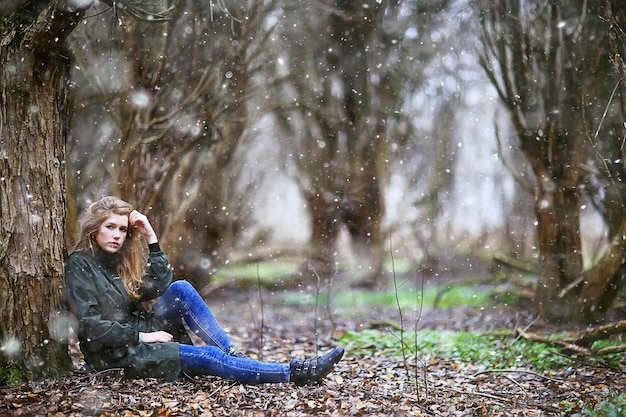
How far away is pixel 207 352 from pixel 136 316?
1.85 ft

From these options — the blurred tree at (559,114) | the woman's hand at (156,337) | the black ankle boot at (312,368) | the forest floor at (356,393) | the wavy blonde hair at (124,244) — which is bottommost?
the forest floor at (356,393)

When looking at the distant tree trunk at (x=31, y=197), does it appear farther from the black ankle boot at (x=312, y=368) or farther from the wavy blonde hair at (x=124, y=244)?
the black ankle boot at (x=312, y=368)

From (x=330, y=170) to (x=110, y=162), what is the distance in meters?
5.85

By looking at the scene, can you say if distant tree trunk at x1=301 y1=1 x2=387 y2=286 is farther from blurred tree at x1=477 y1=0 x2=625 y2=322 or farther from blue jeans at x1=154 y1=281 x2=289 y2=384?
blue jeans at x1=154 y1=281 x2=289 y2=384

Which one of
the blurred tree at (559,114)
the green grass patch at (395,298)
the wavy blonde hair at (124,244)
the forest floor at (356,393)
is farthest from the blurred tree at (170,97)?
the blurred tree at (559,114)

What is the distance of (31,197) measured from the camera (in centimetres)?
378

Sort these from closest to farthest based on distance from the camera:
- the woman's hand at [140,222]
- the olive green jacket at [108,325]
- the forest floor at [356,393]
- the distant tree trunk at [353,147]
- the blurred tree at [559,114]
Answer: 1. the forest floor at [356,393]
2. the olive green jacket at [108,325]
3. the woman's hand at [140,222]
4. the blurred tree at [559,114]
5. the distant tree trunk at [353,147]

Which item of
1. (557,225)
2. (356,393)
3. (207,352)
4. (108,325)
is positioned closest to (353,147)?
(557,225)

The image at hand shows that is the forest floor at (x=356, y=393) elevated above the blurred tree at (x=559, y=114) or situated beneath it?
situated beneath

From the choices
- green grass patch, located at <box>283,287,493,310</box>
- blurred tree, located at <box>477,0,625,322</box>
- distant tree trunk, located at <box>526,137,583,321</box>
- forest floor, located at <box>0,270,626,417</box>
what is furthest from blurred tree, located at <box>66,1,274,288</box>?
distant tree trunk, located at <box>526,137,583,321</box>

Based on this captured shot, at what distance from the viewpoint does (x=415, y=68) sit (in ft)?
43.5

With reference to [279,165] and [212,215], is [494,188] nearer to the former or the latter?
[279,165]

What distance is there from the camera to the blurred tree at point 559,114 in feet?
22.3

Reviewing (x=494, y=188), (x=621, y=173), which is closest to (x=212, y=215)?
(x=621, y=173)
